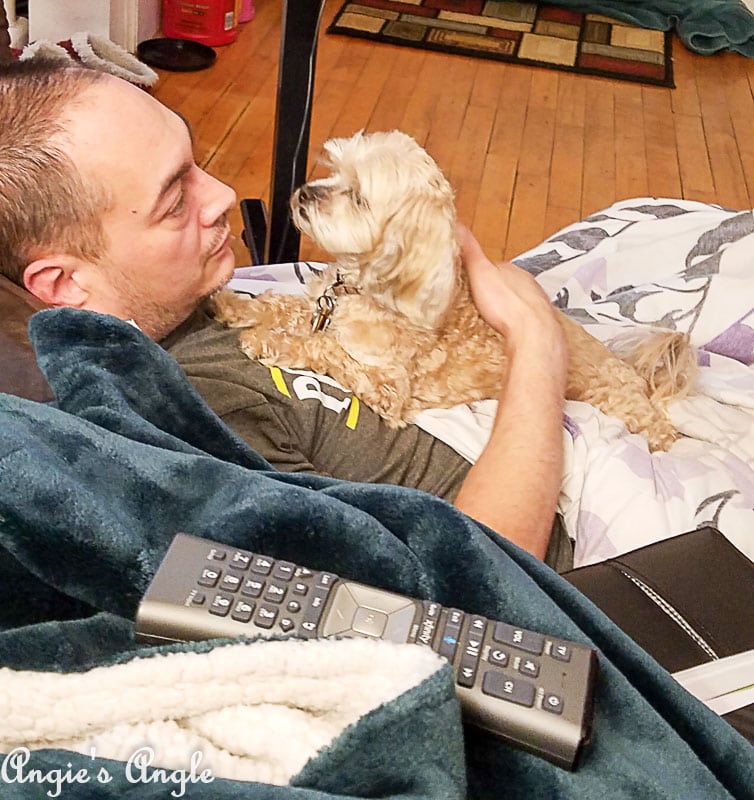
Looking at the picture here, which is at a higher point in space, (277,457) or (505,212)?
(277,457)

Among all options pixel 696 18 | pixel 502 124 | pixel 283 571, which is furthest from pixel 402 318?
pixel 696 18

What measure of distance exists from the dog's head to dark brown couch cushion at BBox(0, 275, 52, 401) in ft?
2.58

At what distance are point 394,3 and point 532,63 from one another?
0.89 metres

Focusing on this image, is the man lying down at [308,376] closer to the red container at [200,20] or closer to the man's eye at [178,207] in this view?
the man's eye at [178,207]

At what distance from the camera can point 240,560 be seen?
566 mm

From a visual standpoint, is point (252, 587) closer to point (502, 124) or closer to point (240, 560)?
point (240, 560)

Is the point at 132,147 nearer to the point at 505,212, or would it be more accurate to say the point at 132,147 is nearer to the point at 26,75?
the point at 26,75

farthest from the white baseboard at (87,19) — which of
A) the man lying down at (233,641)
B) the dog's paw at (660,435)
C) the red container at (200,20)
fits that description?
the man lying down at (233,641)

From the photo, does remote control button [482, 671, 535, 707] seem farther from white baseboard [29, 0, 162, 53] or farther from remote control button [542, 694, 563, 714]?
white baseboard [29, 0, 162, 53]

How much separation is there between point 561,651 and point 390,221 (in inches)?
42.0

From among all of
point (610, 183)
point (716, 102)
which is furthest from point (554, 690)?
point (716, 102)

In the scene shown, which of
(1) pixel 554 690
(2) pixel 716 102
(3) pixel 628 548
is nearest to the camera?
(1) pixel 554 690

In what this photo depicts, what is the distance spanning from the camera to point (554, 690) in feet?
1.71

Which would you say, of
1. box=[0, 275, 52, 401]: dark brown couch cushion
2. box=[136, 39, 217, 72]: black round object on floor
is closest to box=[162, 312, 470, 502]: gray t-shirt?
box=[0, 275, 52, 401]: dark brown couch cushion
